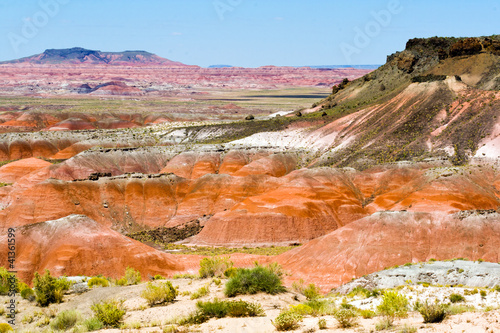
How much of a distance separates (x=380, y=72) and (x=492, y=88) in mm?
30094

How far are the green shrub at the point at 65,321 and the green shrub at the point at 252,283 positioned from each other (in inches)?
244

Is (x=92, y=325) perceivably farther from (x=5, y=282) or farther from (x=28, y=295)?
(x=5, y=282)

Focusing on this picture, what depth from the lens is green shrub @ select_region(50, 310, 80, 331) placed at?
66.5ft

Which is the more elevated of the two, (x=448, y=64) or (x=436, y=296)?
(x=448, y=64)

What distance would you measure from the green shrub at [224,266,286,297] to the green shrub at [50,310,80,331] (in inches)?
244

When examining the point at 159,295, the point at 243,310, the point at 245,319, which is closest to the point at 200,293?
the point at 159,295

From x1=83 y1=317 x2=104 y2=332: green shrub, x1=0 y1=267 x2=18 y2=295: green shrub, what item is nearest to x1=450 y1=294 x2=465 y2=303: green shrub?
x1=83 y1=317 x2=104 y2=332: green shrub

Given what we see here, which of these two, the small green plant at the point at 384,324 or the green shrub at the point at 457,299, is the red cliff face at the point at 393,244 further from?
the small green plant at the point at 384,324

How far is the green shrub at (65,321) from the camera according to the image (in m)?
20.3

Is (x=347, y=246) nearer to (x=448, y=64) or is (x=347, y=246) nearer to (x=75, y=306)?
(x=75, y=306)

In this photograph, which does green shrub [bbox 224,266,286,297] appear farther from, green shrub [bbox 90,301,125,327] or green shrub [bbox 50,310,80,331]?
green shrub [bbox 50,310,80,331]

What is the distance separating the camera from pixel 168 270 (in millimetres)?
38344

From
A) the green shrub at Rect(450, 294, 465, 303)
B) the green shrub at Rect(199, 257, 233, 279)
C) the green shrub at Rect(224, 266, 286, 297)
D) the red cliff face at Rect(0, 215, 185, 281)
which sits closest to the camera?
the green shrub at Rect(450, 294, 465, 303)

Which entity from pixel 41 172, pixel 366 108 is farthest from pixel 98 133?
pixel 366 108
